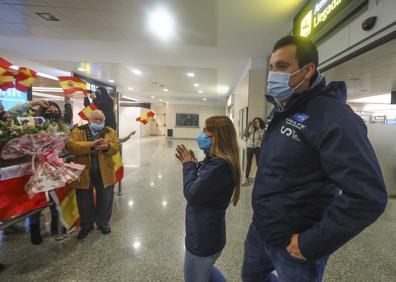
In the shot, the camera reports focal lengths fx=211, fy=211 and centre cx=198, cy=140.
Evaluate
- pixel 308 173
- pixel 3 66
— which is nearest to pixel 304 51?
pixel 308 173

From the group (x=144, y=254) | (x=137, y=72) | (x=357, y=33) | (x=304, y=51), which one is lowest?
(x=144, y=254)

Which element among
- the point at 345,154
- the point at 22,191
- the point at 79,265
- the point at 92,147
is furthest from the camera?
the point at 92,147

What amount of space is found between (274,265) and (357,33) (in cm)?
208

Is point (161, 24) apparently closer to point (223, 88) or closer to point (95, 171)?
Result: point (95, 171)

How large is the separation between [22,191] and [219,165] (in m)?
1.79

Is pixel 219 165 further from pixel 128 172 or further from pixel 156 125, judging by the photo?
pixel 156 125

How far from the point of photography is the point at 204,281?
1.25m

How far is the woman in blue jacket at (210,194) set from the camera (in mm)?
1162

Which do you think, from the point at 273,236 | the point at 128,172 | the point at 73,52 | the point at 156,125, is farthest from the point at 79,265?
the point at 156,125

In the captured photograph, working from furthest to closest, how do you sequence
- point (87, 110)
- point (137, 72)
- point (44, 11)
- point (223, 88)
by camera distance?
point (223, 88) → point (137, 72) → point (44, 11) → point (87, 110)

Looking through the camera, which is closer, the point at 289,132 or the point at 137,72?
the point at 289,132

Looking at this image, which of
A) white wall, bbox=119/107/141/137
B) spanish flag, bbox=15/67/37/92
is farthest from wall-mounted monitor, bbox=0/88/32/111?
white wall, bbox=119/107/141/137

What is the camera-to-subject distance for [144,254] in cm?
218

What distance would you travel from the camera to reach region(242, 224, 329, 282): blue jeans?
0.89 meters
